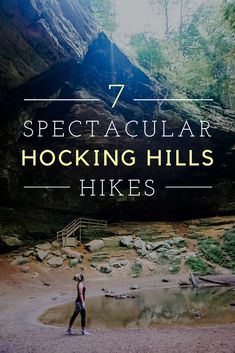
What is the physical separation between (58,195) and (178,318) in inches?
622

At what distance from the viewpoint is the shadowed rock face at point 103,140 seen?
19.6 metres

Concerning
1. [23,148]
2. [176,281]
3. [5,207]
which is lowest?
[176,281]

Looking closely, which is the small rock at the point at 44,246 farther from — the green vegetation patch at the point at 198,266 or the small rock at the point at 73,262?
the green vegetation patch at the point at 198,266

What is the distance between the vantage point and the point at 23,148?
72.0 ft

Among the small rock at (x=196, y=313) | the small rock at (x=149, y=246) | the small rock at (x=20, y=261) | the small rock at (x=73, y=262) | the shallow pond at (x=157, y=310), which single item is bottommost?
the shallow pond at (x=157, y=310)

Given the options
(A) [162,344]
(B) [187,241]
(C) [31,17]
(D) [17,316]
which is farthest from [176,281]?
(C) [31,17]

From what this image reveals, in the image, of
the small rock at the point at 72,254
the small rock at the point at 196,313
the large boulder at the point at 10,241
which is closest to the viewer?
the small rock at the point at 196,313

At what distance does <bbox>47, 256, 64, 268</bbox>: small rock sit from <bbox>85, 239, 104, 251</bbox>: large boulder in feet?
7.70

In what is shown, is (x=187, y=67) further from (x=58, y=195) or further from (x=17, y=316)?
(x=17, y=316)

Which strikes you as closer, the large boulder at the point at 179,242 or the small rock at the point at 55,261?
the small rock at the point at 55,261

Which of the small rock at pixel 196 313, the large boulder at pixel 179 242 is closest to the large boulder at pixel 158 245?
the large boulder at pixel 179 242

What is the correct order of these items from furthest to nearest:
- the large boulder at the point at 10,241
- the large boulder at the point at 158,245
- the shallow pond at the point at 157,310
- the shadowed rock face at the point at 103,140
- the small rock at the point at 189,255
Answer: the large boulder at the point at 158,245
the small rock at the point at 189,255
the large boulder at the point at 10,241
the shadowed rock face at the point at 103,140
the shallow pond at the point at 157,310

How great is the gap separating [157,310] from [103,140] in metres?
13.5

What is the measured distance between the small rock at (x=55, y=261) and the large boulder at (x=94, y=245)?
7.70ft
